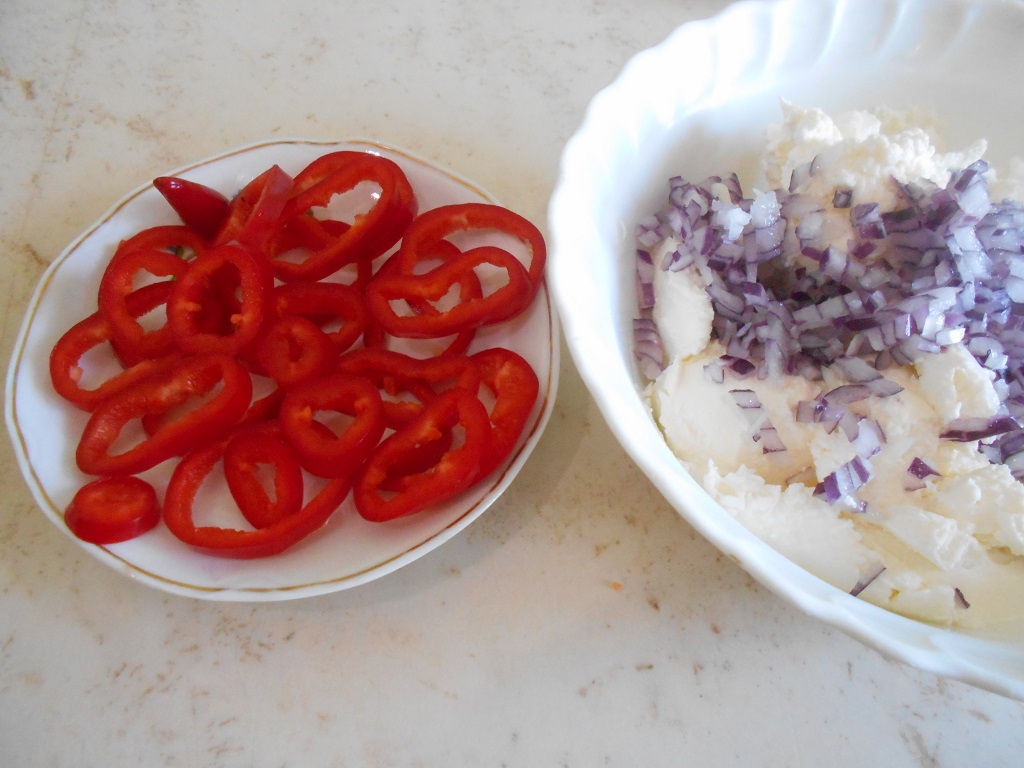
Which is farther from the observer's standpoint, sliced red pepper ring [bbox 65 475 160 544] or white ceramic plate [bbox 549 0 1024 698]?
sliced red pepper ring [bbox 65 475 160 544]

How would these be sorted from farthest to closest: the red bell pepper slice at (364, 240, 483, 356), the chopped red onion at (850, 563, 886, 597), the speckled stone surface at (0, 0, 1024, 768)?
1. the red bell pepper slice at (364, 240, 483, 356)
2. the speckled stone surface at (0, 0, 1024, 768)
3. the chopped red onion at (850, 563, 886, 597)

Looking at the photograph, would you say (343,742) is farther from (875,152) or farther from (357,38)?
(357,38)

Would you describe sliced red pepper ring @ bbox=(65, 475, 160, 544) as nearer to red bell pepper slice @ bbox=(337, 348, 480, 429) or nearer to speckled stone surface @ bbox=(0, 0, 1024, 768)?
speckled stone surface @ bbox=(0, 0, 1024, 768)

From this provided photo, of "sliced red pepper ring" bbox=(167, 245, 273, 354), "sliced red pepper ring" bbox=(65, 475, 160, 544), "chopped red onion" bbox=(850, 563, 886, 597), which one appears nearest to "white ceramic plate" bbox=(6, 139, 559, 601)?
"sliced red pepper ring" bbox=(65, 475, 160, 544)

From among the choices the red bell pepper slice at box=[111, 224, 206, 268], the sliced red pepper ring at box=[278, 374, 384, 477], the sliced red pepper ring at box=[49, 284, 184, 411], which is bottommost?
the sliced red pepper ring at box=[278, 374, 384, 477]

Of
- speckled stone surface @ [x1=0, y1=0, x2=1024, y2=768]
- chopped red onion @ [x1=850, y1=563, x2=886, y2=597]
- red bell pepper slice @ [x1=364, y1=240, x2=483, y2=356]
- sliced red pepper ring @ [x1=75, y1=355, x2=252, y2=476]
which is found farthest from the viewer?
red bell pepper slice @ [x1=364, y1=240, x2=483, y2=356]

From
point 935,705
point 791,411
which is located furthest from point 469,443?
point 935,705

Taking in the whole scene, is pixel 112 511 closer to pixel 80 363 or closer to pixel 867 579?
pixel 80 363
